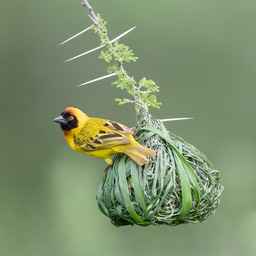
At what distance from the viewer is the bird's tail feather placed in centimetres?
511

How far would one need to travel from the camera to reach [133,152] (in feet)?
16.8

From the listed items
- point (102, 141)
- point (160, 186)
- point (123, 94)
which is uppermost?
point (123, 94)

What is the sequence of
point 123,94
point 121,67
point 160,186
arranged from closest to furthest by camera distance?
point 160,186, point 121,67, point 123,94

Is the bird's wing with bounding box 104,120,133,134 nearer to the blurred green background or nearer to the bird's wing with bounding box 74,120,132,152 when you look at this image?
the bird's wing with bounding box 74,120,132,152

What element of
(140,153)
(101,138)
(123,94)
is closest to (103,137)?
(101,138)

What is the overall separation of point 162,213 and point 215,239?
9.07 feet

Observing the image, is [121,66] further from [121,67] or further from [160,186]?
[160,186]

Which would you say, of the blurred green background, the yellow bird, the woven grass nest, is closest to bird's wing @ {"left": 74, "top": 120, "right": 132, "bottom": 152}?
the yellow bird

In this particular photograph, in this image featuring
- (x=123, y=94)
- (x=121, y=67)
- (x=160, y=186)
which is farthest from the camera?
(x=123, y=94)

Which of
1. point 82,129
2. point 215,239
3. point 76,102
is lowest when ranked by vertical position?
point 215,239

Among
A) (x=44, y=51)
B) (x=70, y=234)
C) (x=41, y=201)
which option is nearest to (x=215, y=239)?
(x=70, y=234)

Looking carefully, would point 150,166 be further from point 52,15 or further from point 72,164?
point 52,15

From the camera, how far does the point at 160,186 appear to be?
16.7 feet

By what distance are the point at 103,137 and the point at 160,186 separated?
429 millimetres
